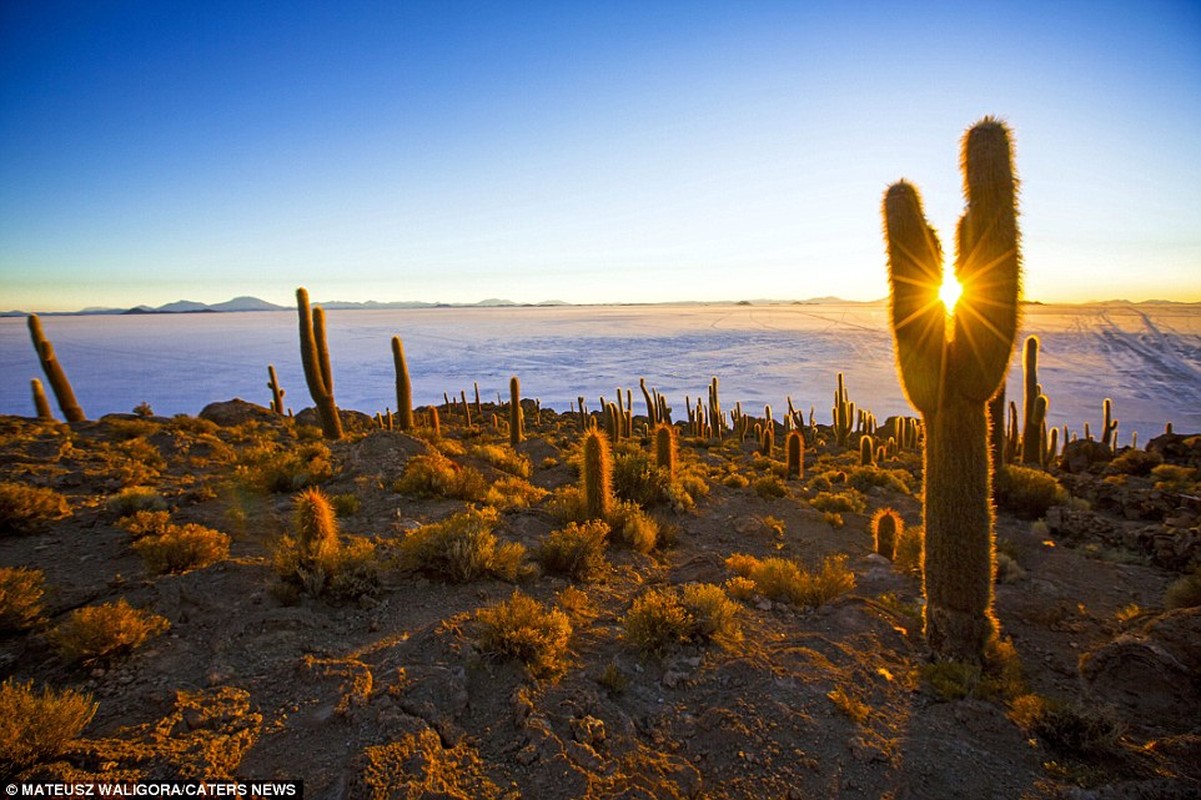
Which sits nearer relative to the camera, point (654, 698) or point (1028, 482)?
point (654, 698)

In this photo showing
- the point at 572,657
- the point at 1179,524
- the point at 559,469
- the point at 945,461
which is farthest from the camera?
the point at 559,469

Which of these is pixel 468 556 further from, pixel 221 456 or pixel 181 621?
pixel 221 456

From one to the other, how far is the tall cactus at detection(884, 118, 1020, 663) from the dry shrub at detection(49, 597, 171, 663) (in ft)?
26.6

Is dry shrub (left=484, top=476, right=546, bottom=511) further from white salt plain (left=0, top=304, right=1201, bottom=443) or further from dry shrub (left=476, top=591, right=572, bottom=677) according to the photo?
white salt plain (left=0, top=304, right=1201, bottom=443)

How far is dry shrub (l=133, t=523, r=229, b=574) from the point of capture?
21.2 feet

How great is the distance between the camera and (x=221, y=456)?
14273 millimetres

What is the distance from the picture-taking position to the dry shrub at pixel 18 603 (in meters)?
4.98

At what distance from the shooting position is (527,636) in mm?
4969

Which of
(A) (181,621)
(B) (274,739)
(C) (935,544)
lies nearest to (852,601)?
(C) (935,544)

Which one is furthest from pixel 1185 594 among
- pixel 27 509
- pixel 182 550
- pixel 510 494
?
pixel 27 509

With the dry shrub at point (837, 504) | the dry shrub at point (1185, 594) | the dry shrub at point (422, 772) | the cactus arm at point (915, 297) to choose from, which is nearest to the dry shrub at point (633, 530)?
the cactus arm at point (915, 297)

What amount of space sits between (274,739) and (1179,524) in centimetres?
1531

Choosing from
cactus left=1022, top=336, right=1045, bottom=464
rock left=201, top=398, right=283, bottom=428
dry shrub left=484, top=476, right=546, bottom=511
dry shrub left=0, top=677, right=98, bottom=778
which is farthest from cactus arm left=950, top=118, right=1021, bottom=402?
rock left=201, top=398, right=283, bottom=428

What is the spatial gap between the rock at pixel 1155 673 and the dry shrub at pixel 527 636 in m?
5.48
